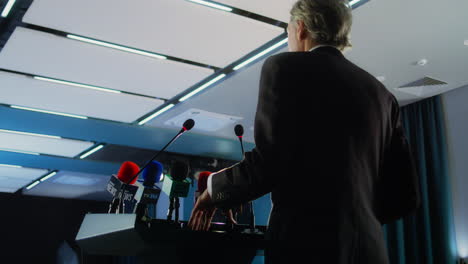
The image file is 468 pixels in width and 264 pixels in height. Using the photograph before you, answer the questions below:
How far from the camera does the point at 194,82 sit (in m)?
5.06

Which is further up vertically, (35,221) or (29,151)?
(29,151)

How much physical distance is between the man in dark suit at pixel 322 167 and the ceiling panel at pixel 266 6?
2438mm

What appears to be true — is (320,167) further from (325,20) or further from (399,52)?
(399,52)

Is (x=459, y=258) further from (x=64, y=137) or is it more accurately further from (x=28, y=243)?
(x=28, y=243)

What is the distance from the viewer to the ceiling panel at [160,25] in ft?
12.0

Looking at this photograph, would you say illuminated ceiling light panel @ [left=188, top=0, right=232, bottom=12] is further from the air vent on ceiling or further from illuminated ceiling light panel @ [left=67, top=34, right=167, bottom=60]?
the air vent on ceiling

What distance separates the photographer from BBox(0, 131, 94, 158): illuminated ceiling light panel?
684 centimetres

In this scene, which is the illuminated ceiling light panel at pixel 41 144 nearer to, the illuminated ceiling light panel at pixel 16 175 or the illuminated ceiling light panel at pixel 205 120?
the illuminated ceiling light panel at pixel 16 175

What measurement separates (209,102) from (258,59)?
1358 millimetres

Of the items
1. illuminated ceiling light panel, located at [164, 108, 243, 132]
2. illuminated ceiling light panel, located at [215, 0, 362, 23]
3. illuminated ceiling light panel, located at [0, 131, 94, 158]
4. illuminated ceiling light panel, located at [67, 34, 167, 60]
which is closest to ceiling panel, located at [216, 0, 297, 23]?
illuminated ceiling light panel, located at [215, 0, 362, 23]

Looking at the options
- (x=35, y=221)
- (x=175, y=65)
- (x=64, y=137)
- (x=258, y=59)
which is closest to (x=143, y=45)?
(x=175, y=65)

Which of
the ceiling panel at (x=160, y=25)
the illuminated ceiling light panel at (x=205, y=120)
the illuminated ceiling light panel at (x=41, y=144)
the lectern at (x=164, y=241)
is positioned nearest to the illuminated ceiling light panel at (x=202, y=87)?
the illuminated ceiling light panel at (x=205, y=120)

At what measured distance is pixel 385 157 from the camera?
3.88 ft

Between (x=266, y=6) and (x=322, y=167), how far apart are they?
2.79m
